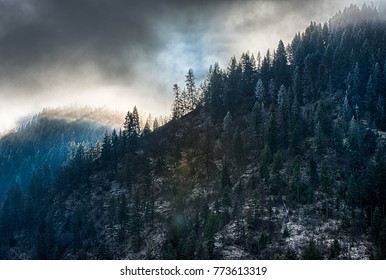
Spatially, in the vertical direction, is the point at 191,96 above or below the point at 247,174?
above

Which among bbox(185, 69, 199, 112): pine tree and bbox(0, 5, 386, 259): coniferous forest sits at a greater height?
bbox(185, 69, 199, 112): pine tree

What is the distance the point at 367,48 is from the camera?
258ft

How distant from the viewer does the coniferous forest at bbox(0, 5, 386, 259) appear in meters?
41.6

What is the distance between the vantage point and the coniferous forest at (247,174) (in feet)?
137

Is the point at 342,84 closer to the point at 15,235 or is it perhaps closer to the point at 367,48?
the point at 367,48

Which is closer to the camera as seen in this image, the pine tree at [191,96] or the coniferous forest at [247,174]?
the coniferous forest at [247,174]

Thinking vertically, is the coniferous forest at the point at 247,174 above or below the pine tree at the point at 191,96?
below

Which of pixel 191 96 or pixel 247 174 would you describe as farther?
pixel 191 96

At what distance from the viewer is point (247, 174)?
5700 cm

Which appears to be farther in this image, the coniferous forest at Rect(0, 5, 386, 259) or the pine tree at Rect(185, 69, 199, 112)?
the pine tree at Rect(185, 69, 199, 112)
